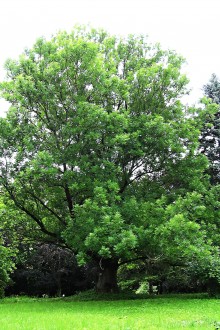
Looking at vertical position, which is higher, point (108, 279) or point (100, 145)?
point (100, 145)

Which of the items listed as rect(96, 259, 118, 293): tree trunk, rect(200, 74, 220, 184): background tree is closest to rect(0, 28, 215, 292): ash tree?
rect(96, 259, 118, 293): tree trunk

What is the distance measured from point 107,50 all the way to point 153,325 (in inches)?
635

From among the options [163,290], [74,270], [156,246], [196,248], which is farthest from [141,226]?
[74,270]

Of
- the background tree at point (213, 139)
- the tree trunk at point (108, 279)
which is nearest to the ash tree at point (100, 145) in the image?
the tree trunk at point (108, 279)

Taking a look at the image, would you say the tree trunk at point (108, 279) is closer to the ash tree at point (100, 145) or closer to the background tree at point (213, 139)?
the ash tree at point (100, 145)

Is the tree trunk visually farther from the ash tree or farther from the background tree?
the background tree

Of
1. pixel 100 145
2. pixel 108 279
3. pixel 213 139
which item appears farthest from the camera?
pixel 213 139

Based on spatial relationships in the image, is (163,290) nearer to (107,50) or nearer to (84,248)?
(84,248)

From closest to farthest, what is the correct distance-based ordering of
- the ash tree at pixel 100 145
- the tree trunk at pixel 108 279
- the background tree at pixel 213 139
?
the ash tree at pixel 100 145
the tree trunk at pixel 108 279
the background tree at pixel 213 139

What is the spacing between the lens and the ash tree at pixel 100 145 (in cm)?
1694

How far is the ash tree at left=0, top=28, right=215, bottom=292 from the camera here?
16938mm

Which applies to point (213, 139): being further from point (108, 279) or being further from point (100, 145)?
point (108, 279)

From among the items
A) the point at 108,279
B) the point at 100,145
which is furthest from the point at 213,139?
the point at 108,279

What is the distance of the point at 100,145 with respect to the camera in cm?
1859
